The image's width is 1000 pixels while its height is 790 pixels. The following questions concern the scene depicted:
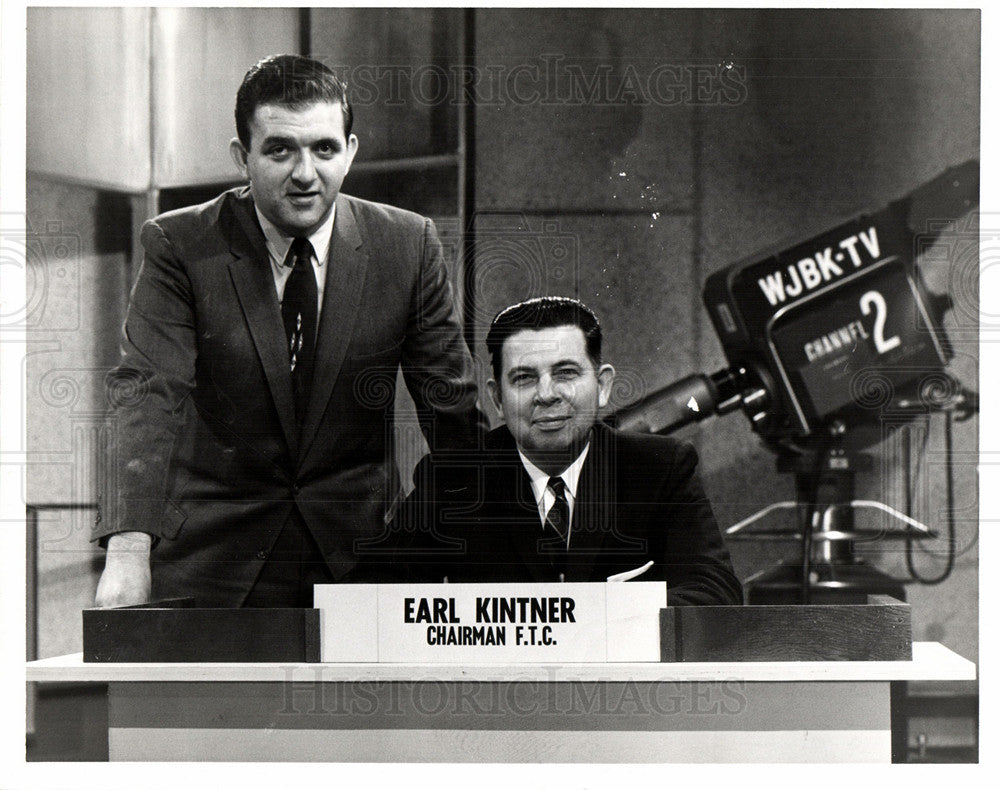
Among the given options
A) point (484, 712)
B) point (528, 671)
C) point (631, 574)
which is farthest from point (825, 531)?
point (484, 712)

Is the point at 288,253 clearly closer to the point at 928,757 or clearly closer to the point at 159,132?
the point at 159,132

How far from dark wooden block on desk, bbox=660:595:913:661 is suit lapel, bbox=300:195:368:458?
2.53 ft

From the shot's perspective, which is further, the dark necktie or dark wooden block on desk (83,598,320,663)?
the dark necktie

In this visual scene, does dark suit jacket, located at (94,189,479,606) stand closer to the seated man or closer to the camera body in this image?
the seated man

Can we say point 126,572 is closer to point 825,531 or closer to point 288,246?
point 288,246

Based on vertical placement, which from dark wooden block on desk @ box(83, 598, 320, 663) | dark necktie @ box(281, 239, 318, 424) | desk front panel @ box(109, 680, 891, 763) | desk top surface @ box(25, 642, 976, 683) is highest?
dark necktie @ box(281, 239, 318, 424)

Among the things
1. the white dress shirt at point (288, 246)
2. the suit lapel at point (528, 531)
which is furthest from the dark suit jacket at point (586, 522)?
the white dress shirt at point (288, 246)

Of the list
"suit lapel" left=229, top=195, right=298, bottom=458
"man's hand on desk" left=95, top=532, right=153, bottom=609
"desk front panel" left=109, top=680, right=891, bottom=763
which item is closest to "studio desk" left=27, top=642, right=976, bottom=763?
"desk front panel" left=109, top=680, right=891, bottom=763

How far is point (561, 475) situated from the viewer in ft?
6.79

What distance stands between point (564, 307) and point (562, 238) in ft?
0.44

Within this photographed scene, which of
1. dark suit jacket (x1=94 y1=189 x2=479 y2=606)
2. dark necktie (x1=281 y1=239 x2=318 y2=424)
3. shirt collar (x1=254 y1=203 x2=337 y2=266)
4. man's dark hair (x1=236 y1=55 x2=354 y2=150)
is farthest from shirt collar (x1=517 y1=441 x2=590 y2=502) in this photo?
man's dark hair (x1=236 y1=55 x2=354 y2=150)

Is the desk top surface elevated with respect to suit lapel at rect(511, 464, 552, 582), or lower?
lower

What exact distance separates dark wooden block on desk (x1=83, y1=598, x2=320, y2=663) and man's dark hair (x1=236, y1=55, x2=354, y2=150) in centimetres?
92

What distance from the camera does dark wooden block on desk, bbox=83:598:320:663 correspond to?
1.97 m
